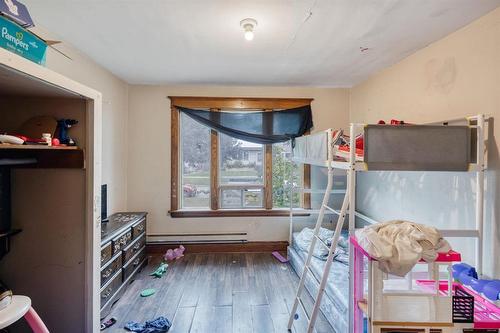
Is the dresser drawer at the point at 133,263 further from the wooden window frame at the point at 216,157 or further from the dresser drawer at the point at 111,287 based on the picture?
the wooden window frame at the point at 216,157

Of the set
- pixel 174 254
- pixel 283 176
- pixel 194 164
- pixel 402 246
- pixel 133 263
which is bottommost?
pixel 174 254

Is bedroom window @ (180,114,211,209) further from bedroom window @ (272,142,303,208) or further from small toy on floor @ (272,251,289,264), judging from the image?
small toy on floor @ (272,251,289,264)

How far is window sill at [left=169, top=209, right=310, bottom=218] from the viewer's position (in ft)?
12.2

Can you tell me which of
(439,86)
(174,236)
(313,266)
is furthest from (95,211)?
(439,86)

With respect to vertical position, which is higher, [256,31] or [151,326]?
[256,31]

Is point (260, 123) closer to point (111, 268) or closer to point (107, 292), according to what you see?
point (111, 268)

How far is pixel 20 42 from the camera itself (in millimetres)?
1026

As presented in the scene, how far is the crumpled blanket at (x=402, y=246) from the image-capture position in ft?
3.74

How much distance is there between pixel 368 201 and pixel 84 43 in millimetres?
3672

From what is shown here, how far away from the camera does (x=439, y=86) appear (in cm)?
224

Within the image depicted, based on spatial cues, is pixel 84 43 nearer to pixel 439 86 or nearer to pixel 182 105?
pixel 182 105

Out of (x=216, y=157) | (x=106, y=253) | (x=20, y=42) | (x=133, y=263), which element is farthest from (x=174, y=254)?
(x=20, y=42)

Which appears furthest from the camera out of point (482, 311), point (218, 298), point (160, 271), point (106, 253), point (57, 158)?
point (160, 271)

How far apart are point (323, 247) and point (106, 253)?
229 centimetres
